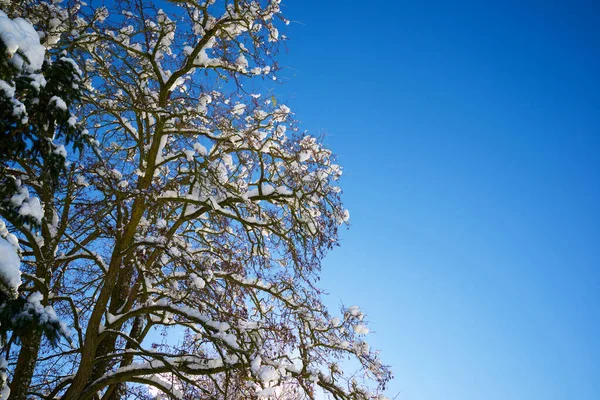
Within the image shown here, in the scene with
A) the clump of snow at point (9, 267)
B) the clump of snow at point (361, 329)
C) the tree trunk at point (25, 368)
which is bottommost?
the clump of snow at point (9, 267)

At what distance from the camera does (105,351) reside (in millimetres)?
7031

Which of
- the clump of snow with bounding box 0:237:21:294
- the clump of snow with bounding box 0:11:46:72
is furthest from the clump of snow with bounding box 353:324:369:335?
the clump of snow with bounding box 0:11:46:72

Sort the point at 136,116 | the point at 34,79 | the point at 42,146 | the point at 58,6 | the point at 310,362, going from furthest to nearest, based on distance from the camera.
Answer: the point at 136,116
the point at 310,362
the point at 58,6
the point at 42,146
the point at 34,79

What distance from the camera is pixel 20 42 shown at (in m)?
2.74

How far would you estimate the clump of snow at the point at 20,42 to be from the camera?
8.61ft

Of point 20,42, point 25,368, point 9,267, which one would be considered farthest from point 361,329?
point 20,42

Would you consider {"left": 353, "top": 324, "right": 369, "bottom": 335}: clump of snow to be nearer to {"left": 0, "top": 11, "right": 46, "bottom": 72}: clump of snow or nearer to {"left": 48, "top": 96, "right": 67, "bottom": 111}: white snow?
{"left": 48, "top": 96, "right": 67, "bottom": 111}: white snow

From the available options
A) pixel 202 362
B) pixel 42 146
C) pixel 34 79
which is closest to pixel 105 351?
pixel 202 362

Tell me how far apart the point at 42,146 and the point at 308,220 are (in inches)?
166

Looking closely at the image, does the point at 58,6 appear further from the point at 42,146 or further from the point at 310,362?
the point at 310,362

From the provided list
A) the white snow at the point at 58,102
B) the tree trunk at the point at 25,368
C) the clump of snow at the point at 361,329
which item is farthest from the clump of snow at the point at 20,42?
the clump of snow at the point at 361,329

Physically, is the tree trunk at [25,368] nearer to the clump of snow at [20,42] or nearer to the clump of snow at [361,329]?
the clump of snow at [20,42]

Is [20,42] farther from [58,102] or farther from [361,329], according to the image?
[361,329]

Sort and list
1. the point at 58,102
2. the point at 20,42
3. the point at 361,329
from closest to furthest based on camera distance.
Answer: the point at 20,42 → the point at 58,102 → the point at 361,329
